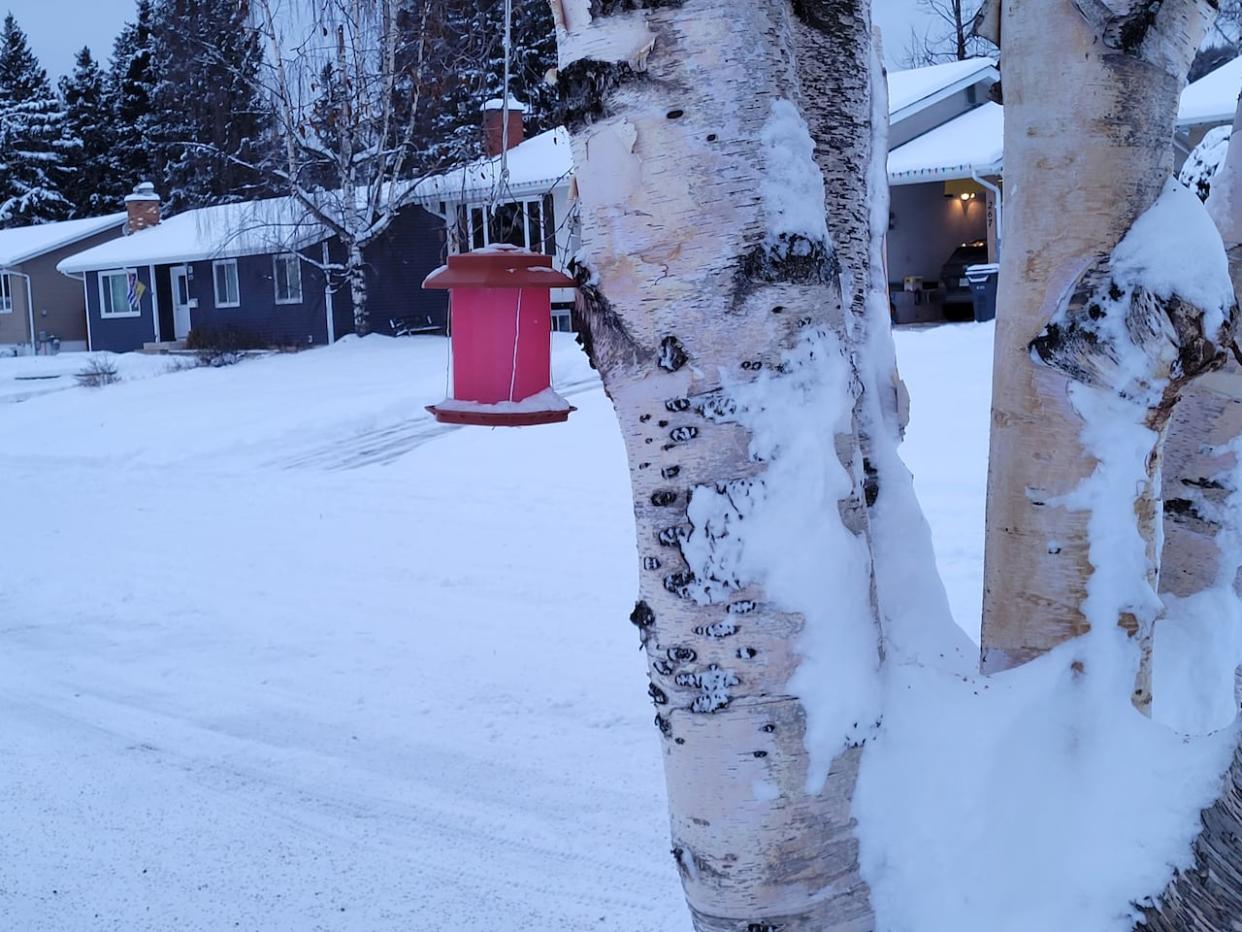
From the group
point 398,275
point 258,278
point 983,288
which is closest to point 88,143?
point 258,278

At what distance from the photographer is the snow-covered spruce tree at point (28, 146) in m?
43.8

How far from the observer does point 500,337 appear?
3.04 metres

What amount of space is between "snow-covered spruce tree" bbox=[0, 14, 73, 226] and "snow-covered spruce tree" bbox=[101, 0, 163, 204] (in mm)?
1809

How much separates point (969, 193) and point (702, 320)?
21.8m

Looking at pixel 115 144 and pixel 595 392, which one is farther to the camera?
pixel 115 144

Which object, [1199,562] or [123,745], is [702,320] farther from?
[123,745]

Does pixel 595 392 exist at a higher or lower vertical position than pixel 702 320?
lower

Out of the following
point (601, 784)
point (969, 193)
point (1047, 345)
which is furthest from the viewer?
point (969, 193)

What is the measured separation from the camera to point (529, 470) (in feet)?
34.1

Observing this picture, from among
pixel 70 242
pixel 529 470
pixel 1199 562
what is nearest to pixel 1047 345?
pixel 1199 562

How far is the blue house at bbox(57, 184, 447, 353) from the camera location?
79.7ft

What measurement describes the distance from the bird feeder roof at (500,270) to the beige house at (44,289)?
112ft

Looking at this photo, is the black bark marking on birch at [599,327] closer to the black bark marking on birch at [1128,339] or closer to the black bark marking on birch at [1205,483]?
the black bark marking on birch at [1128,339]

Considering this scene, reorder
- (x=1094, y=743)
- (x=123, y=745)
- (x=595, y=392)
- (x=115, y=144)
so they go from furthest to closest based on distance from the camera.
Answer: (x=115, y=144) → (x=595, y=392) → (x=123, y=745) → (x=1094, y=743)
